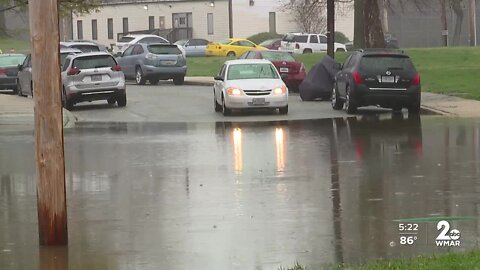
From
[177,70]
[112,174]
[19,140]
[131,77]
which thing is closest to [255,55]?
[177,70]

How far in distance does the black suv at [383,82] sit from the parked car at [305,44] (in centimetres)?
3394

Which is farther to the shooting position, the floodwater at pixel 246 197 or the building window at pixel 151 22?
the building window at pixel 151 22

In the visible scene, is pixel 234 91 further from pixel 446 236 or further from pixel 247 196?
pixel 446 236

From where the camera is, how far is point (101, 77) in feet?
92.6

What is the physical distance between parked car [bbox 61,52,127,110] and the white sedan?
3868 millimetres

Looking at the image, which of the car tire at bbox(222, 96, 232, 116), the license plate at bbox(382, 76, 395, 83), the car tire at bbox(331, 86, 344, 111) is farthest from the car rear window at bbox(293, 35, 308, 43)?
the license plate at bbox(382, 76, 395, 83)

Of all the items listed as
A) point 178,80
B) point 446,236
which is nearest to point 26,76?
point 178,80

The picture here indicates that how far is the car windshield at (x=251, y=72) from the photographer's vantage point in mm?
25812

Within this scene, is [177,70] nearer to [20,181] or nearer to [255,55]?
[255,55]

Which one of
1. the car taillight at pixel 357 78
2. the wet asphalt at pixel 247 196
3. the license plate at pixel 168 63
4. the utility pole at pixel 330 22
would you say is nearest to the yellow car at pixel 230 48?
the license plate at pixel 168 63

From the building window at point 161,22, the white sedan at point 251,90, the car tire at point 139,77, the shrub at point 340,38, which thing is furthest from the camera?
the building window at point 161,22

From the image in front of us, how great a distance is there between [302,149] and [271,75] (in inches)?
345

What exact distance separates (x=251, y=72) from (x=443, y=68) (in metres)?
13.9

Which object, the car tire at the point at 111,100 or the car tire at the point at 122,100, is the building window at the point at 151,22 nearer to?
the car tire at the point at 111,100
